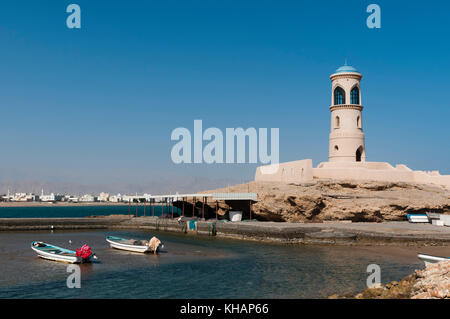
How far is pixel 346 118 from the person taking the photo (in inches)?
2105

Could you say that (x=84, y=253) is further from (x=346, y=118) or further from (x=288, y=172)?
(x=346, y=118)

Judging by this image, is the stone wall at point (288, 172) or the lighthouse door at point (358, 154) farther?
the lighthouse door at point (358, 154)

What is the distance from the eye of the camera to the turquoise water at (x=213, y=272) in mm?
19609

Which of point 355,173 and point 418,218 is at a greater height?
point 355,173

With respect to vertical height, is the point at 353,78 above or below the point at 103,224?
above

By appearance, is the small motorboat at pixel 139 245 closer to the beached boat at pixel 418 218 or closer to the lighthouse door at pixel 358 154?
the beached boat at pixel 418 218

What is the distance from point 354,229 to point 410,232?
15.4 ft

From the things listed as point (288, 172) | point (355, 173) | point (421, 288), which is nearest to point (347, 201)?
point (355, 173)

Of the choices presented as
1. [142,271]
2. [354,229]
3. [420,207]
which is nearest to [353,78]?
[420,207]

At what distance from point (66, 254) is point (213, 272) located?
11.4 m

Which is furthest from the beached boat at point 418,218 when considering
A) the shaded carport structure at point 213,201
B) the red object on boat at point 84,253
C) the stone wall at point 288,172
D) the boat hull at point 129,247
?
the red object on boat at point 84,253

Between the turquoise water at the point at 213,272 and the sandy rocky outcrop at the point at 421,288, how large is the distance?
2.45 metres
